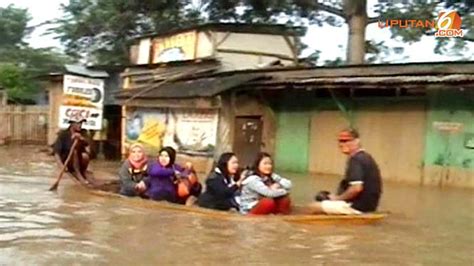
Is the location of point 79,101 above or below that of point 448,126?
above

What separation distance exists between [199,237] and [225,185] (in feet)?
5.25

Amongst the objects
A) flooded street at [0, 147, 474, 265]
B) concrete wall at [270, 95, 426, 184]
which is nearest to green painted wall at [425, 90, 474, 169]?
concrete wall at [270, 95, 426, 184]

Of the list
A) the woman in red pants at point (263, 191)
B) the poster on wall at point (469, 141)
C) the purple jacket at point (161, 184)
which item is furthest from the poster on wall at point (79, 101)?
the poster on wall at point (469, 141)

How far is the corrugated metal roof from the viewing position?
20802mm

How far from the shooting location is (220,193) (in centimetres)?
1117

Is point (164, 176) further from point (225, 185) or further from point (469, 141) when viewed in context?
point (469, 141)

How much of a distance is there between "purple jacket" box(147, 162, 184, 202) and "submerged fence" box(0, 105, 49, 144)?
2161cm

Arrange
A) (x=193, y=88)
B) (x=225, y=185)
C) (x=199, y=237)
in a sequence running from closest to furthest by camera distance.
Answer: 1. (x=199, y=237)
2. (x=225, y=185)
3. (x=193, y=88)

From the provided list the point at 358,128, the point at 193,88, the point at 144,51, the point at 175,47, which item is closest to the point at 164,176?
the point at 358,128

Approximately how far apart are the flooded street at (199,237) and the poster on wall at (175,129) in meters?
8.56

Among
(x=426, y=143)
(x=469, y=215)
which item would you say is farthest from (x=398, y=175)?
(x=469, y=215)

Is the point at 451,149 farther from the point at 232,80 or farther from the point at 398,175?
the point at 232,80

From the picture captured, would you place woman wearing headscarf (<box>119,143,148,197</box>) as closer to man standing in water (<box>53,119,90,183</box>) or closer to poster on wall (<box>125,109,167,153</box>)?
man standing in water (<box>53,119,90,183</box>)

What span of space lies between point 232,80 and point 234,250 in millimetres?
12528
